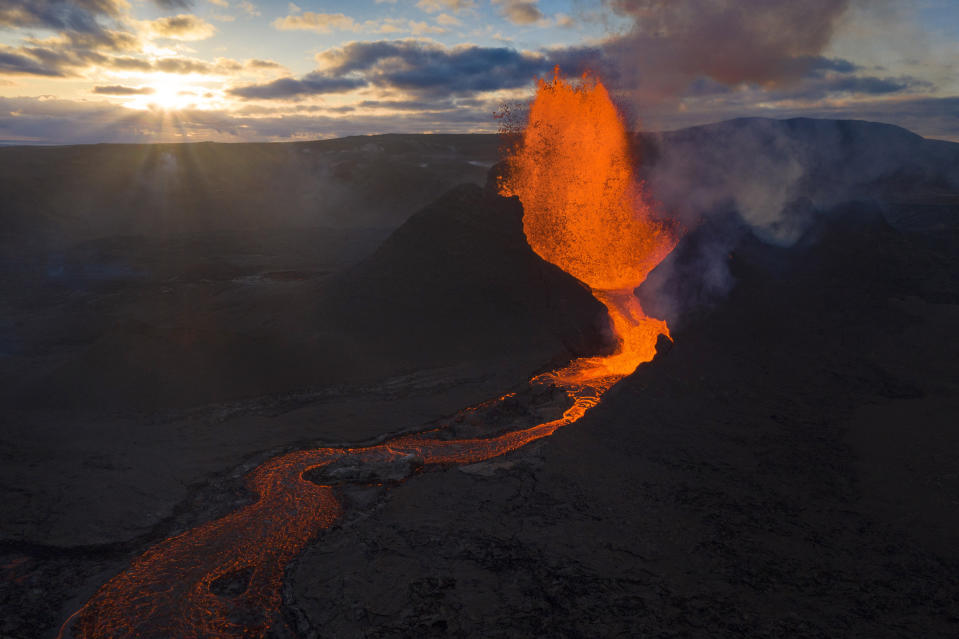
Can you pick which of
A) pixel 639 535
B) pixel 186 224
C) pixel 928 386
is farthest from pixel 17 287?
pixel 928 386

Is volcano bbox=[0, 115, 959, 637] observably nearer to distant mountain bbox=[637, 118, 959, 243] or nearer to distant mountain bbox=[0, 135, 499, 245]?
distant mountain bbox=[637, 118, 959, 243]

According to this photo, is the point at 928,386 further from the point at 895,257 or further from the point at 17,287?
the point at 17,287

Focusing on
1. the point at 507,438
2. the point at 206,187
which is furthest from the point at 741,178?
the point at 206,187

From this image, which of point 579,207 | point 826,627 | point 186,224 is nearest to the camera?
point 826,627

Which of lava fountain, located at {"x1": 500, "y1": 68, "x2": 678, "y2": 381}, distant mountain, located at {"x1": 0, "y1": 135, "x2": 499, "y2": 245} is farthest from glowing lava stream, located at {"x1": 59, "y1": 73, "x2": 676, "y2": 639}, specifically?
distant mountain, located at {"x1": 0, "y1": 135, "x2": 499, "y2": 245}

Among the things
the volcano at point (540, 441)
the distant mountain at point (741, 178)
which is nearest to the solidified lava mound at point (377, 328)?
the volcano at point (540, 441)

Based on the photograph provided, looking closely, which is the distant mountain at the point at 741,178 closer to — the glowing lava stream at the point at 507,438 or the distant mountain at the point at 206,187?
the glowing lava stream at the point at 507,438

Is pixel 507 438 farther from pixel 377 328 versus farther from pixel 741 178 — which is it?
pixel 741 178
